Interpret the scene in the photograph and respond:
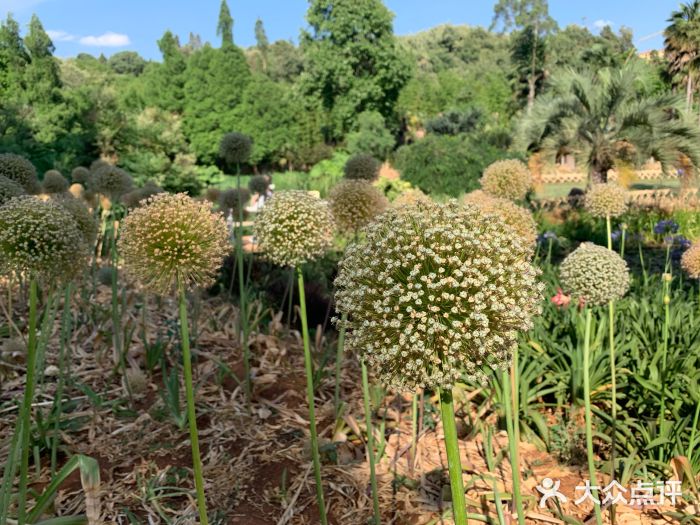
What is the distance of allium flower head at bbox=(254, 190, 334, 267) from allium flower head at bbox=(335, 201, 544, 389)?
1145mm

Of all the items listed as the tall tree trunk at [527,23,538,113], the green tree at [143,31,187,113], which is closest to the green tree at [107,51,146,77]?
the green tree at [143,31,187,113]

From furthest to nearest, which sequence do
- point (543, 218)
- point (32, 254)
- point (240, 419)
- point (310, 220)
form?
point (543, 218), point (240, 419), point (310, 220), point (32, 254)

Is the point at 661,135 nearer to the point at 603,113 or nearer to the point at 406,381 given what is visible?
the point at 603,113

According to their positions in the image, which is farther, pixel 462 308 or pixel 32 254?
pixel 32 254

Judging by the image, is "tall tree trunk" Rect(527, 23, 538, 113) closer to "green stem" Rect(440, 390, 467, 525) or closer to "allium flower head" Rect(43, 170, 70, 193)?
"allium flower head" Rect(43, 170, 70, 193)

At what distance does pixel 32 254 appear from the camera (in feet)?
7.71

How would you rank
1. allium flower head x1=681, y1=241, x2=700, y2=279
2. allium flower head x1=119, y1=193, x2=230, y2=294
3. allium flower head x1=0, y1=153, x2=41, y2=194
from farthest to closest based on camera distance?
1. allium flower head x1=681, y1=241, x2=700, y2=279
2. allium flower head x1=0, y1=153, x2=41, y2=194
3. allium flower head x1=119, y1=193, x2=230, y2=294

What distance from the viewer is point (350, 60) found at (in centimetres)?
4134

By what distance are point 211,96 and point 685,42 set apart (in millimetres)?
29235

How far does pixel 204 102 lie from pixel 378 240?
39.3m

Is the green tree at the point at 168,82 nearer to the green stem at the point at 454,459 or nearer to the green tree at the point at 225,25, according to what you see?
the green tree at the point at 225,25

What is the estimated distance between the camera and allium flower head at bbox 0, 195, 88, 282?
2.32 m

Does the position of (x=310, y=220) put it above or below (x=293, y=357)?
above

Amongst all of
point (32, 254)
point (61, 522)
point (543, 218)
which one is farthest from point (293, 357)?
point (543, 218)
